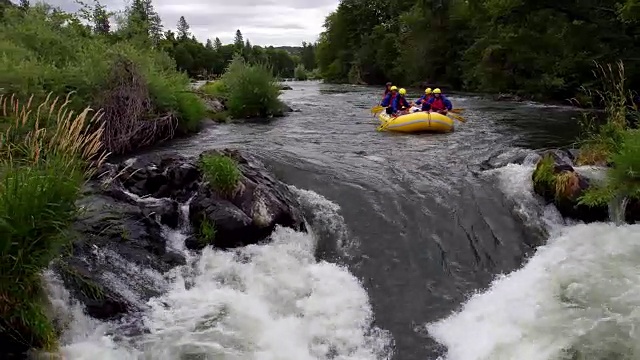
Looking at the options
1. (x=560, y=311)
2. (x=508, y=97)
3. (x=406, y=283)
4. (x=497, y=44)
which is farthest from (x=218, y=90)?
(x=560, y=311)

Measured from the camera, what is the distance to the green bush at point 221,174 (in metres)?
6.68

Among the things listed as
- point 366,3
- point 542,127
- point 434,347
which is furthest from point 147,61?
point 366,3

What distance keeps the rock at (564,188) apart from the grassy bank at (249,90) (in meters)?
9.59

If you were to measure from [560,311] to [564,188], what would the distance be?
279 cm

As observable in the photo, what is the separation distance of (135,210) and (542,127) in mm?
11252

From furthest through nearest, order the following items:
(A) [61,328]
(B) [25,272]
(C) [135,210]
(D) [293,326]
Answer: (C) [135,210] → (D) [293,326] → (A) [61,328] → (B) [25,272]

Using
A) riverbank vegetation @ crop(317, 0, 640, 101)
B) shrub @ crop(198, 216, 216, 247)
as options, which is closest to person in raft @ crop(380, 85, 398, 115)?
riverbank vegetation @ crop(317, 0, 640, 101)

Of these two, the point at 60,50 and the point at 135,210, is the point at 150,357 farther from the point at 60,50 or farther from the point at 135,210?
the point at 60,50

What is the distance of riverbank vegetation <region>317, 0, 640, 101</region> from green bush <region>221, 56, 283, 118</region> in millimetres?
9929

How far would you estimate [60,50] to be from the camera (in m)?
11.4

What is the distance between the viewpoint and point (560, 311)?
16.7ft

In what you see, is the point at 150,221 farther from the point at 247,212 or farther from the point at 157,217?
the point at 247,212

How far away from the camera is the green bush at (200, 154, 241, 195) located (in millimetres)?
6684

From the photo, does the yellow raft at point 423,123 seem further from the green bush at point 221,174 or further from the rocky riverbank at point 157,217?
the green bush at point 221,174
